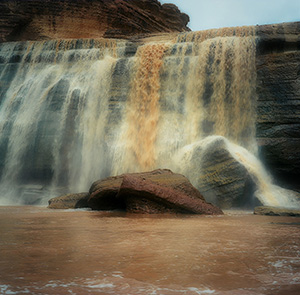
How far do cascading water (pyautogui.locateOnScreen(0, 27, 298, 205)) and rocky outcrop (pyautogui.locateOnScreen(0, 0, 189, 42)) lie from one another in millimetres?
9831

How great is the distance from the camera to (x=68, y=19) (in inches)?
1089

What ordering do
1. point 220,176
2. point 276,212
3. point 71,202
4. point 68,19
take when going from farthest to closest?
1. point 68,19
2. point 220,176
3. point 71,202
4. point 276,212

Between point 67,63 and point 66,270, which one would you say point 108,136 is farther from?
point 66,270

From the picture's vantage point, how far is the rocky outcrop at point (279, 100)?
48.0 feet

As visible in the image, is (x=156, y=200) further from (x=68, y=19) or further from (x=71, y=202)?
(x=68, y=19)

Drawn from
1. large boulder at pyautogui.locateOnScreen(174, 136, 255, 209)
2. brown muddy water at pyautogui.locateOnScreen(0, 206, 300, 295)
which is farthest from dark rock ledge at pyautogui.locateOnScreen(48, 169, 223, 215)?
brown muddy water at pyautogui.locateOnScreen(0, 206, 300, 295)

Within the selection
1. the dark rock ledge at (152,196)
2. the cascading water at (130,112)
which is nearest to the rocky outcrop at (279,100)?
the cascading water at (130,112)

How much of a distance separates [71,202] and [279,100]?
9741 mm

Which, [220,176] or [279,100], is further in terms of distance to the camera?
[279,100]

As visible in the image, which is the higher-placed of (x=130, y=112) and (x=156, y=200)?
(x=130, y=112)

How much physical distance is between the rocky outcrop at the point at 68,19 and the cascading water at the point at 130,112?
983cm

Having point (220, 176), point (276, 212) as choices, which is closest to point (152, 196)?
point (276, 212)

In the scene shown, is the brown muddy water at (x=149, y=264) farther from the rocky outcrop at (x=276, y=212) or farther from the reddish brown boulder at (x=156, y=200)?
the rocky outcrop at (x=276, y=212)

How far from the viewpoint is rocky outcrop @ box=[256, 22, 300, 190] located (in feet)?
48.0
